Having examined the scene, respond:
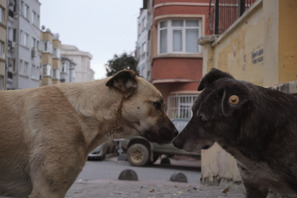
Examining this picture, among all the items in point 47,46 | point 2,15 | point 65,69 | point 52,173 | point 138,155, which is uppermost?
point 47,46

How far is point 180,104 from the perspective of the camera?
949 inches

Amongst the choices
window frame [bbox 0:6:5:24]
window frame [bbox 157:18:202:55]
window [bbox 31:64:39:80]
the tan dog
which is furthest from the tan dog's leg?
window [bbox 31:64:39:80]

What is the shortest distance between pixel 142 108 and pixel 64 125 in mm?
813

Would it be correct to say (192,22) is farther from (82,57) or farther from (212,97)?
(82,57)

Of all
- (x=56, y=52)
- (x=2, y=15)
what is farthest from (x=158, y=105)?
(x=56, y=52)

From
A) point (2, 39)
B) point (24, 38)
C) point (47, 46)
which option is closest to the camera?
point (2, 39)

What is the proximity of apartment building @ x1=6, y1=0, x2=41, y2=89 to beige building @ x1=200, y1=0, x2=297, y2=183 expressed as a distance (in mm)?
35110

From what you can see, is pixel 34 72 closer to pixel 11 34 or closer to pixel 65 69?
pixel 11 34

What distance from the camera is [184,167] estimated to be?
58.6ft

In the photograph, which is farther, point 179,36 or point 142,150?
point 179,36

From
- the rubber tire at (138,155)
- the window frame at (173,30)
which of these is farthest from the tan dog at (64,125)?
the window frame at (173,30)

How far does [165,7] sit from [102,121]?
2149 centimetres

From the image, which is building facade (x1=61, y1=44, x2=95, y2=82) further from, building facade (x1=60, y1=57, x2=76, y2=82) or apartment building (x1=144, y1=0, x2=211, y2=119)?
apartment building (x1=144, y1=0, x2=211, y2=119)

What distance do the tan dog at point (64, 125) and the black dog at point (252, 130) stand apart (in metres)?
0.61
